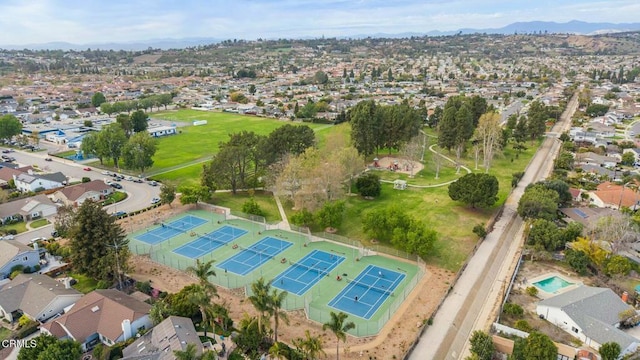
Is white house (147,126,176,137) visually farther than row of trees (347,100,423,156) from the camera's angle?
Yes

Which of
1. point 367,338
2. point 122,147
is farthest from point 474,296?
point 122,147

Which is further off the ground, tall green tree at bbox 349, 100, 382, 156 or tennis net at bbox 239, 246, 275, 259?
tall green tree at bbox 349, 100, 382, 156

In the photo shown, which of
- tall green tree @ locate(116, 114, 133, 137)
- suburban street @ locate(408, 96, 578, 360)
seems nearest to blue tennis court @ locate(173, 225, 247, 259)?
suburban street @ locate(408, 96, 578, 360)

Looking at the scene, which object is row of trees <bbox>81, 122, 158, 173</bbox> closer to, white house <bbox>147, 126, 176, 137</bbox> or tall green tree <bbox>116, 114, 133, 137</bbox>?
tall green tree <bbox>116, 114, 133, 137</bbox>

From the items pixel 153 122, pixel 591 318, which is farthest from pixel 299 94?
pixel 591 318

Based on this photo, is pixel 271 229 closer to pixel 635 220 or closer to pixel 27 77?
pixel 635 220

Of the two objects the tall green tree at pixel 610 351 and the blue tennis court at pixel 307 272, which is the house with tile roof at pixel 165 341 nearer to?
the blue tennis court at pixel 307 272
